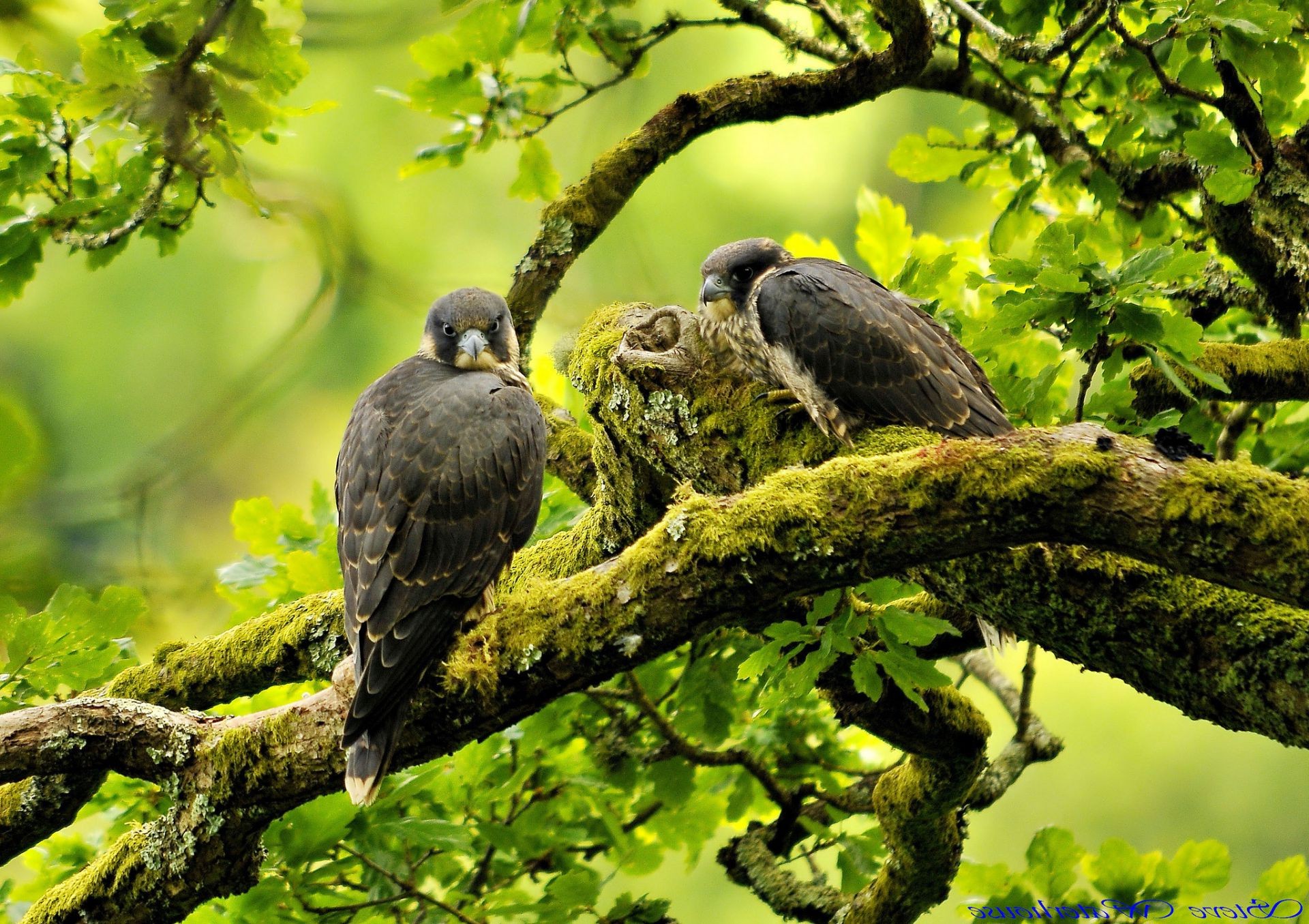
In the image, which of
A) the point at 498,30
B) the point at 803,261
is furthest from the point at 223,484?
the point at 803,261

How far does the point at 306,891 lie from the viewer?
3.07 m

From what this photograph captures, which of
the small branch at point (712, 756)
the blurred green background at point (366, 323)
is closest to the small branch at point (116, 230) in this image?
the blurred green background at point (366, 323)

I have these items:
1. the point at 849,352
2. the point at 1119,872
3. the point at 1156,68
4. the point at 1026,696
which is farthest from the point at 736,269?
the point at 1119,872

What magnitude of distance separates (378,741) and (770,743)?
74.3 inches

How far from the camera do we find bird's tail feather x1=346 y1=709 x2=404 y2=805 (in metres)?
2.35

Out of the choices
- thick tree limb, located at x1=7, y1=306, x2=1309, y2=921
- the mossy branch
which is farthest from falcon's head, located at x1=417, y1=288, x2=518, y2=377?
the mossy branch

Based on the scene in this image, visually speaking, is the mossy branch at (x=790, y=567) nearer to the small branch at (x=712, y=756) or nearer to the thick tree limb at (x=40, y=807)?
the thick tree limb at (x=40, y=807)

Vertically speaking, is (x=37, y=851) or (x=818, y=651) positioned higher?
(x=818, y=651)

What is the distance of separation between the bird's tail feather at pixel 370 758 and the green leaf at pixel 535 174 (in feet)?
8.40

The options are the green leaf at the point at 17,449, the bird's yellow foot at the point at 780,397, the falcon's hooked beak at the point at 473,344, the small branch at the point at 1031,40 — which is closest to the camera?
the green leaf at the point at 17,449

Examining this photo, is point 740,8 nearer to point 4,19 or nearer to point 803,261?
point 803,261

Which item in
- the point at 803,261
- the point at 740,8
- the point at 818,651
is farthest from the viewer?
the point at 740,8

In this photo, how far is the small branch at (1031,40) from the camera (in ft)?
10.7

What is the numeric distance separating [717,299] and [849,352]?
71 centimetres
